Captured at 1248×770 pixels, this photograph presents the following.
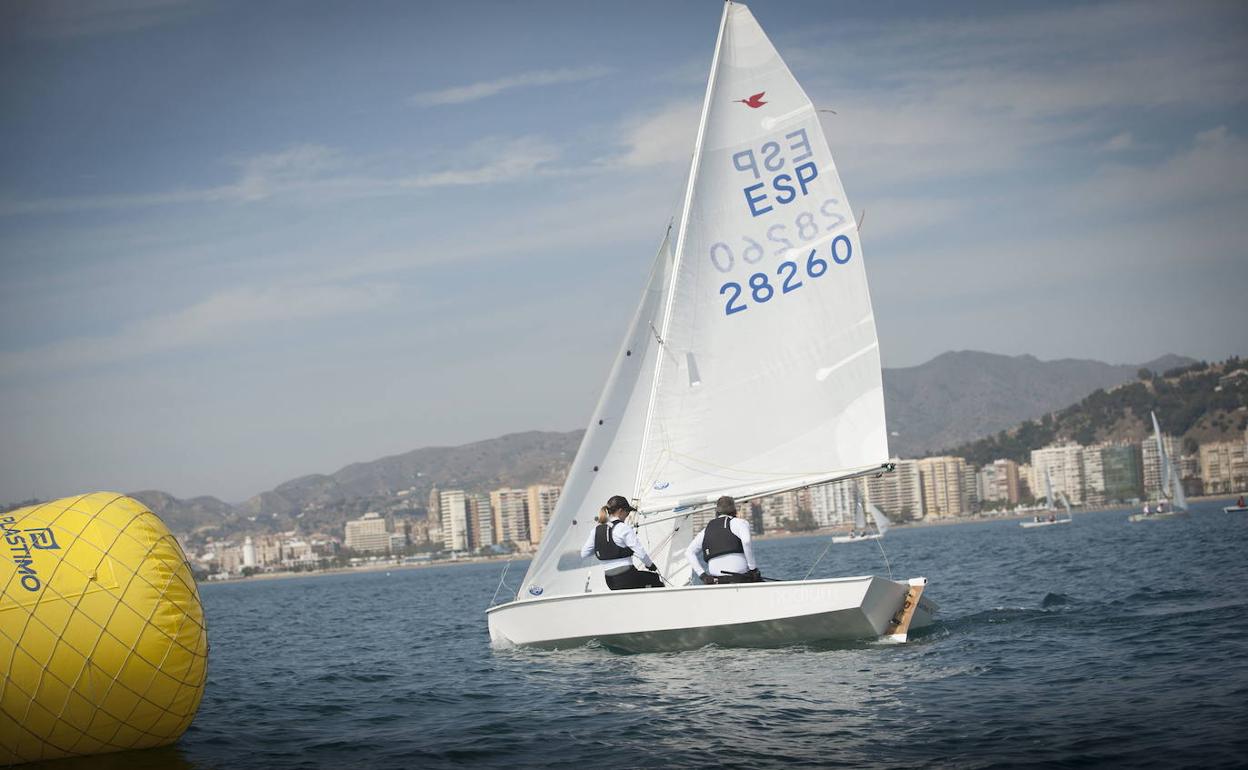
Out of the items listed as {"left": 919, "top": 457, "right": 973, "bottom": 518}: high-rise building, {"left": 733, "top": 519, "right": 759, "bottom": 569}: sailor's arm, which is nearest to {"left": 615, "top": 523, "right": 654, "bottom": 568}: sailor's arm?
{"left": 733, "top": 519, "right": 759, "bottom": 569}: sailor's arm

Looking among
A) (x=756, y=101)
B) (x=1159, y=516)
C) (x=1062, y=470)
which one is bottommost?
(x=1159, y=516)

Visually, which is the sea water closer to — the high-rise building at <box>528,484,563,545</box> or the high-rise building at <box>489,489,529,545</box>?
the high-rise building at <box>528,484,563,545</box>

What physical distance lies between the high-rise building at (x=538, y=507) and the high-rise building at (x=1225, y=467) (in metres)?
83.2

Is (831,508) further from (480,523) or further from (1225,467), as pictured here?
(480,523)

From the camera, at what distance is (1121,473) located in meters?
158

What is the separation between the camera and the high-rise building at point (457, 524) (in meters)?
190

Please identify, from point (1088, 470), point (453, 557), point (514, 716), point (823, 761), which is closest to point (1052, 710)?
point (823, 761)

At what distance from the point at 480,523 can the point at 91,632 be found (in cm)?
18834

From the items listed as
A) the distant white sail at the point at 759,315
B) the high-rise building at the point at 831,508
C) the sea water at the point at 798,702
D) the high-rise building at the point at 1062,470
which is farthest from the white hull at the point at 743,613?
the high-rise building at the point at 831,508

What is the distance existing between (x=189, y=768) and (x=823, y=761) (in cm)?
463

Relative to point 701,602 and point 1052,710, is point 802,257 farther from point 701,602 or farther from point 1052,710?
point 1052,710

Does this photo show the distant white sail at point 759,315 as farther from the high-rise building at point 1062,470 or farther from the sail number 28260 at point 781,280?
the high-rise building at point 1062,470

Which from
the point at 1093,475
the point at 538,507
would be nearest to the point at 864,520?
the point at 538,507

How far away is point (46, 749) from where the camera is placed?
8.25 metres
